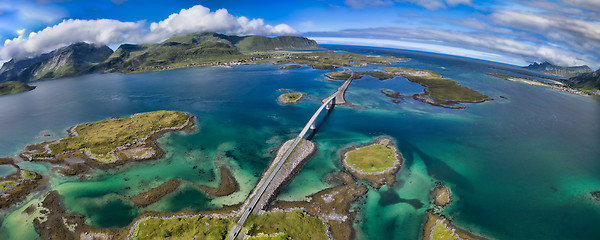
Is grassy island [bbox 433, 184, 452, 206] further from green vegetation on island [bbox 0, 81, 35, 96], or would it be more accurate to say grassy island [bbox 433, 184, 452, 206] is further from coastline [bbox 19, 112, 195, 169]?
green vegetation on island [bbox 0, 81, 35, 96]

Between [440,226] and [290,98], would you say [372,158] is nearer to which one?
[440,226]

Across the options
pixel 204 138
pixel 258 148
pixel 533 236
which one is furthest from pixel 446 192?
pixel 204 138

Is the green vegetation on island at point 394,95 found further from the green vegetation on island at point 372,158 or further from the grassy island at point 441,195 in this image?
the grassy island at point 441,195

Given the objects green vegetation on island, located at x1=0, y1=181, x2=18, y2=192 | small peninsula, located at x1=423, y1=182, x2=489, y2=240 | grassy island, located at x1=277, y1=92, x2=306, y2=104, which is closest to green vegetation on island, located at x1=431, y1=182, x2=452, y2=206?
small peninsula, located at x1=423, y1=182, x2=489, y2=240

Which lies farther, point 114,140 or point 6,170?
point 114,140

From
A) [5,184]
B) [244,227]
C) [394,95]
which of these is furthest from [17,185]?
[394,95]
